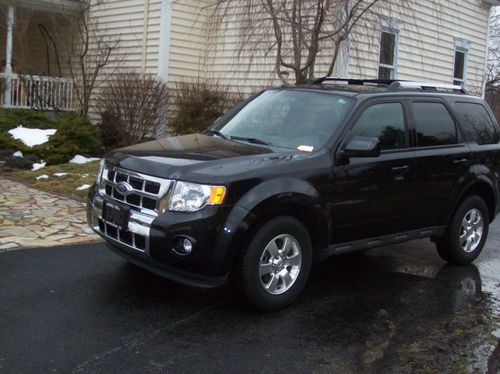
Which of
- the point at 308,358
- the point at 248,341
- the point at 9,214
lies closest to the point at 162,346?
the point at 248,341

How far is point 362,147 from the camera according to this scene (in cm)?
480

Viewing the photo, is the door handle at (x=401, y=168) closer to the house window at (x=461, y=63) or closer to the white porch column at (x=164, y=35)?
the white porch column at (x=164, y=35)

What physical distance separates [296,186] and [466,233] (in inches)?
106

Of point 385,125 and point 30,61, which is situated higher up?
point 30,61

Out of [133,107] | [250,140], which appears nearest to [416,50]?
[133,107]

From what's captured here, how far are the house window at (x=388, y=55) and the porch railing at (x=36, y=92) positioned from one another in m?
7.85

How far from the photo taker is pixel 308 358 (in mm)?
3873

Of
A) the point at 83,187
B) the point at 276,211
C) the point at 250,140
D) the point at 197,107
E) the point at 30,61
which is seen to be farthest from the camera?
the point at 30,61

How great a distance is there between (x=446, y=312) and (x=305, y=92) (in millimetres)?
2299

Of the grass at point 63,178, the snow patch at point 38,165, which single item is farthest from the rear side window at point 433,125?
the snow patch at point 38,165

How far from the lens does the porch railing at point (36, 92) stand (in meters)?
13.9

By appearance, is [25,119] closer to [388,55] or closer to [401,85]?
[388,55]

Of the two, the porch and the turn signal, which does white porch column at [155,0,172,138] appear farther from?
the turn signal

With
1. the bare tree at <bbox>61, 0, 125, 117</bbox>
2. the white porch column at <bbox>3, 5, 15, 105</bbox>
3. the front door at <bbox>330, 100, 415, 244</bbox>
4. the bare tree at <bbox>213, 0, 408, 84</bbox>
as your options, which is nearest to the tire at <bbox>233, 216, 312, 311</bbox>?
the front door at <bbox>330, 100, 415, 244</bbox>
